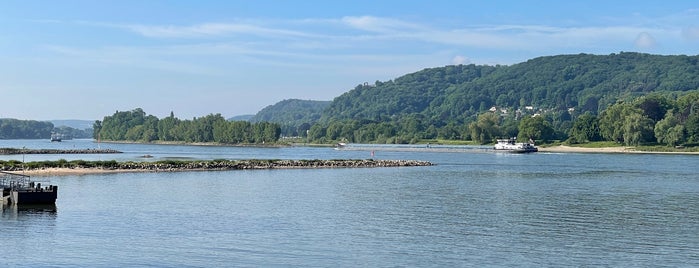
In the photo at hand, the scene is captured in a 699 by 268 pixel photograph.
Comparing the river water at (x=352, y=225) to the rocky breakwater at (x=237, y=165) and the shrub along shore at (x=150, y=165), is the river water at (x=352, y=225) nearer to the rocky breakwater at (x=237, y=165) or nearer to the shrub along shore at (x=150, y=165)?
the shrub along shore at (x=150, y=165)

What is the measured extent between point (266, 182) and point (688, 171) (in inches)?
2517

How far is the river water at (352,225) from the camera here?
42.4m

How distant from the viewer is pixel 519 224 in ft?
183

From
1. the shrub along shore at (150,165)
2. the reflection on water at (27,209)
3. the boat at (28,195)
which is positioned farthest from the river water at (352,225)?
the shrub along shore at (150,165)

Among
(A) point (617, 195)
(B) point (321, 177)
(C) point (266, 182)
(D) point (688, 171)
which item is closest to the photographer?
(A) point (617, 195)

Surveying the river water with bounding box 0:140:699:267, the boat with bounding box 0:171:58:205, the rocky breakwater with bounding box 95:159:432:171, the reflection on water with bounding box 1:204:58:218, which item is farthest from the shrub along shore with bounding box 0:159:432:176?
the reflection on water with bounding box 1:204:58:218

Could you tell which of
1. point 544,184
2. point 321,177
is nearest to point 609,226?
point 544,184

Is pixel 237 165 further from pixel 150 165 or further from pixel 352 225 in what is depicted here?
pixel 352 225

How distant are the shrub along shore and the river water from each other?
16.5m

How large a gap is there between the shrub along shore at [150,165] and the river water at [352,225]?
16476 mm

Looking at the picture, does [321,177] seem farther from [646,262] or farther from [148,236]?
[646,262]

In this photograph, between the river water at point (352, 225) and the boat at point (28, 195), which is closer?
the river water at point (352, 225)

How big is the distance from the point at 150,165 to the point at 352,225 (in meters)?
70.9

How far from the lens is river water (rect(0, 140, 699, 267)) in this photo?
4241cm
